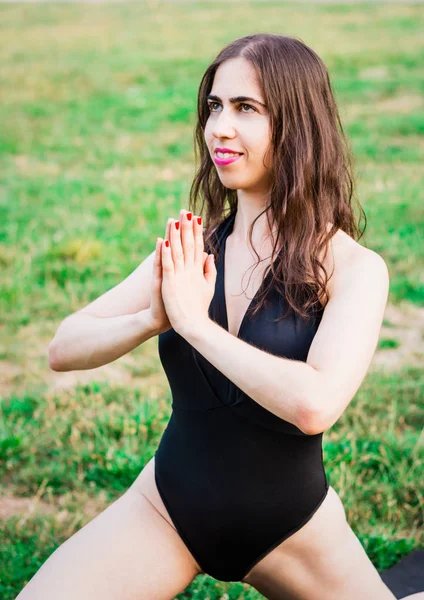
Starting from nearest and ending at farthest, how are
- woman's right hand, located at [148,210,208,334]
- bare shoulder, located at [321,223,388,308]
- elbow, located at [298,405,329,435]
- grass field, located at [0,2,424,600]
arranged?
1. elbow, located at [298,405,329,435]
2. woman's right hand, located at [148,210,208,334]
3. bare shoulder, located at [321,223,388,308]
4. grass field, located at [0,2,424,600]

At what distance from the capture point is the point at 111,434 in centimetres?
414

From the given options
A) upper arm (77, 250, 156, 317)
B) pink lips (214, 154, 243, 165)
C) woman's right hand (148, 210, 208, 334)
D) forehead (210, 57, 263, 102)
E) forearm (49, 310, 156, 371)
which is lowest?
forearm (49, 310, 156, 371)

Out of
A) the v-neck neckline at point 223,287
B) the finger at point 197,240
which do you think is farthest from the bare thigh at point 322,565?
the finger at point 197,240

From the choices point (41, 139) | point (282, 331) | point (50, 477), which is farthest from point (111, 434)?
point (41, 139)

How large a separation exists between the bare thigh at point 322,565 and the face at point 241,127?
98 centimetres

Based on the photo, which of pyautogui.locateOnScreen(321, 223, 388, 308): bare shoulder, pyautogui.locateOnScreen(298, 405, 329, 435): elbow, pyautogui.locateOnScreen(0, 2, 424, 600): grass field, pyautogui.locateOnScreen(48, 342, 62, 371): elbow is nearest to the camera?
pyautogui.locateOnScreen(298, 405, 329, 435): elbow

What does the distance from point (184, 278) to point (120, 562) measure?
2.71 ft

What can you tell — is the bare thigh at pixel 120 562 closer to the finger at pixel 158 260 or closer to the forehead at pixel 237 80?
the finger at pixel 158 260

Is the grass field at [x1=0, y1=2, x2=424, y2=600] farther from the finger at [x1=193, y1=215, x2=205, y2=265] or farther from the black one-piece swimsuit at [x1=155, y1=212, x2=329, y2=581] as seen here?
the finger at [x1=193, y1=215, x2=205, y2=265]

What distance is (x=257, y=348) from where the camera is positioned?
2139 millimetres

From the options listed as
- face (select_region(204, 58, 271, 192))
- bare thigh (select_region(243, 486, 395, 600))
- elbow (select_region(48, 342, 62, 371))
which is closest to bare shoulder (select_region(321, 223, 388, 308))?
face (select_region(204, 58, 271, 192))

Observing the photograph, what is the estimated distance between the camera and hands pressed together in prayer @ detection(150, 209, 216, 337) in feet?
6.84

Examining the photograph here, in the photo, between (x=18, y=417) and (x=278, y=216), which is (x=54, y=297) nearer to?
(x=18, y=417)

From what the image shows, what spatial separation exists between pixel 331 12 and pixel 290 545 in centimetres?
1772
